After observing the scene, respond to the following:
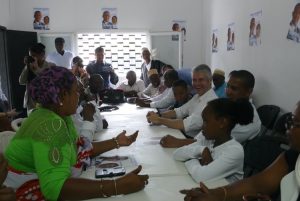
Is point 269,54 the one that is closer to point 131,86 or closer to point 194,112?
point 194,112

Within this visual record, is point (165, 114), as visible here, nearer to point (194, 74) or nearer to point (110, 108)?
point (194, 74)

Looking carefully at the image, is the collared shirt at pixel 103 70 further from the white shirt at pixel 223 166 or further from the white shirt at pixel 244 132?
the white shirt at pixel 223 166

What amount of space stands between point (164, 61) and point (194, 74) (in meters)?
4.04

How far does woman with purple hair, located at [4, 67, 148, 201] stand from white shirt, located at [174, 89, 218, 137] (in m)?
1.29

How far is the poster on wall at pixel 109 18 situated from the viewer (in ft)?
23.0

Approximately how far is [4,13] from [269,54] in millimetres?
5184

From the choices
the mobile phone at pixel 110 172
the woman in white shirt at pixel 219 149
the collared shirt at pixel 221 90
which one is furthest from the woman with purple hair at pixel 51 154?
the collared shirt at pixel 221 90

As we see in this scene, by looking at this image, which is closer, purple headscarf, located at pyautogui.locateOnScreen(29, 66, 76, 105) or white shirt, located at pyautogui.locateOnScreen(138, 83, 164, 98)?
purple headscarf, located at pyautogui.locateOnScreen(29, 66, 76, 105)

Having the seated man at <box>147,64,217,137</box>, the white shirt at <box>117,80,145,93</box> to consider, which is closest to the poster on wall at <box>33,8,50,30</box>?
the white shirt at <box>117,80,145,93</box>

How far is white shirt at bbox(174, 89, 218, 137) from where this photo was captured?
2.78m

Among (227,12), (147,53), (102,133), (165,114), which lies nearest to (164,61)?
(147,53)

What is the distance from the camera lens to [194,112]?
303cm

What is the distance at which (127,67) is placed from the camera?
741cm

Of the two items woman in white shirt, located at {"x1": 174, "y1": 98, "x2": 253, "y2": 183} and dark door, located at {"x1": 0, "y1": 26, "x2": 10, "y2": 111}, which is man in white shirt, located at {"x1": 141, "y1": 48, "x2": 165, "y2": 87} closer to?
dark door, located at {"x1": 0, "y1": 26, "x2": 10, "y2": 111}
